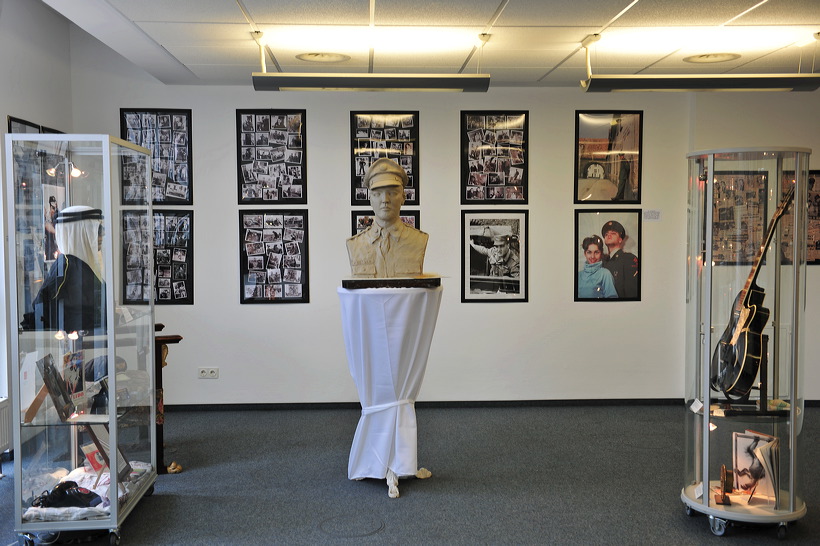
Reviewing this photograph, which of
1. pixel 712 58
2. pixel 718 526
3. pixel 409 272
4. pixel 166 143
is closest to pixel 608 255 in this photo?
pixel 712 58

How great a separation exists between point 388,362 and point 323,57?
8.18 ft

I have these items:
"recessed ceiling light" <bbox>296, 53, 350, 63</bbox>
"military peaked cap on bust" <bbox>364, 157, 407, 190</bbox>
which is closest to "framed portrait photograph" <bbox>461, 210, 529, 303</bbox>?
"recessed ceiling light" <bbox>296, 53, 350, 63</bbox>

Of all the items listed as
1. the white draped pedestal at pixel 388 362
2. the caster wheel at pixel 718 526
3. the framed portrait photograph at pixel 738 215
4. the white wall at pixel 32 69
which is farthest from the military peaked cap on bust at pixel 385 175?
the caster wheel at pixel 718 526

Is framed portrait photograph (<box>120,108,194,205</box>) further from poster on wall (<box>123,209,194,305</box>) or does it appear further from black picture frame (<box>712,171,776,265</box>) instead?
black picture frame (<box>712,171,776,265</box>)

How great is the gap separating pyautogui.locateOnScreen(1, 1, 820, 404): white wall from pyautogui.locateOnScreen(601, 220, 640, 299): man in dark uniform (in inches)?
4.5

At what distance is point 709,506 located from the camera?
4.00 m

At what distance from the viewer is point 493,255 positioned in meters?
7.05

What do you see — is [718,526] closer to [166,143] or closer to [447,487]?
[447,487]

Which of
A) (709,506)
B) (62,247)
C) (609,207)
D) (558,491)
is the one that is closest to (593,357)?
(609,207)

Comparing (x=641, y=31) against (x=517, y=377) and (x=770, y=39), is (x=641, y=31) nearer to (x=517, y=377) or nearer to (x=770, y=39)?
(x=770, y=39)

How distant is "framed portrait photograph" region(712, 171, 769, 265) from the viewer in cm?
395

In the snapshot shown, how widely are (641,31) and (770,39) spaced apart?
0.97m

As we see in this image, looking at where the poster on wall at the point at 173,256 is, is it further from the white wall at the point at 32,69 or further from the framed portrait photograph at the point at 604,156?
the framed portrait photograph at the point at 604,156

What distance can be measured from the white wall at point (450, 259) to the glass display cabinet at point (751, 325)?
3071 millimetres
